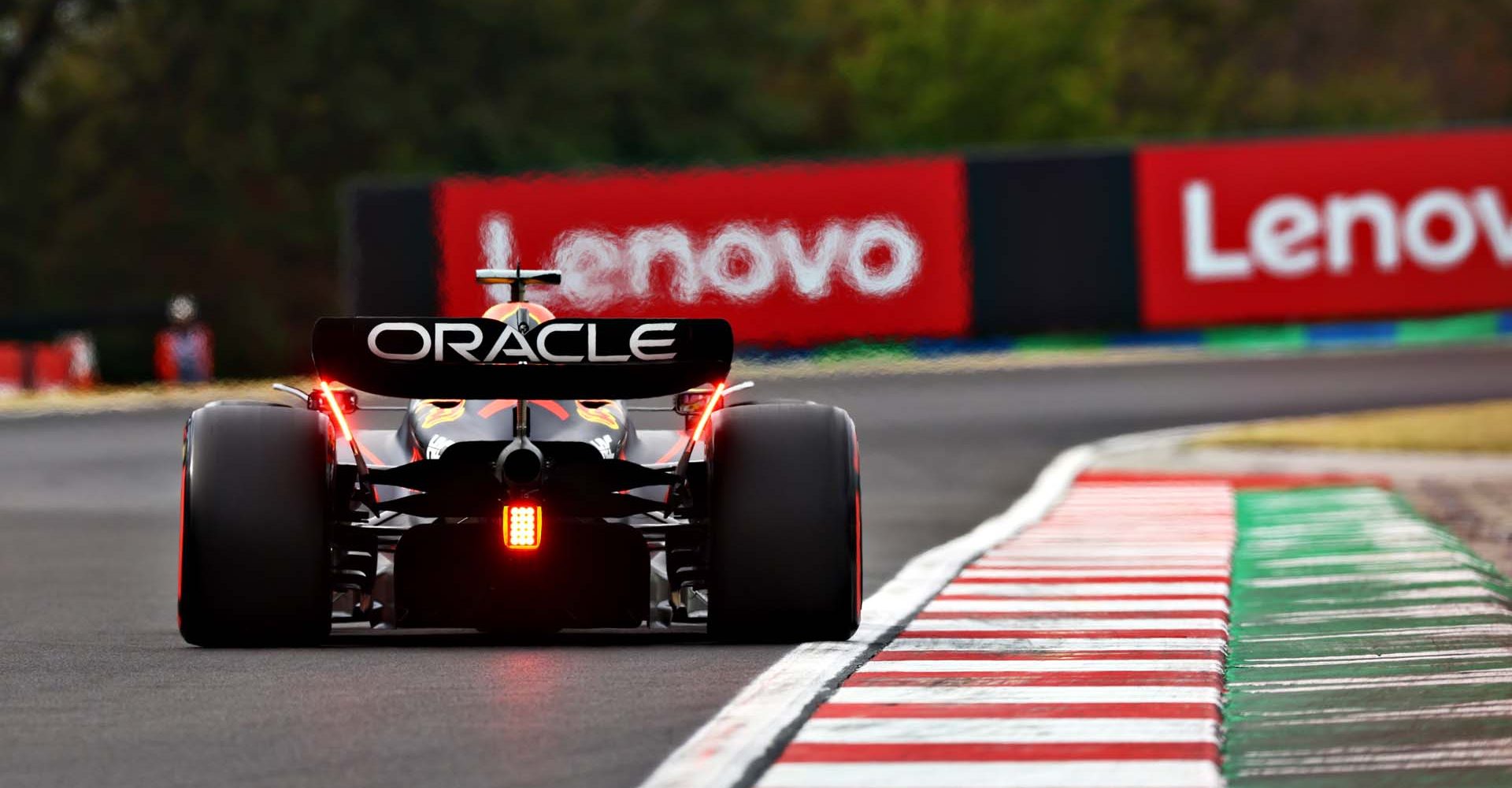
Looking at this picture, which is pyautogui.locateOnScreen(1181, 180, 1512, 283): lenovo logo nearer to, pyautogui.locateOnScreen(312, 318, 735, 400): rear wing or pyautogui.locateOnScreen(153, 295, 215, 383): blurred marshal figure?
pyautogui.locateOnScreen(153, 295, 215, 383): blurred marshal figure

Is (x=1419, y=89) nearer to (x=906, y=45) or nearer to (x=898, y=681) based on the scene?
(x=906, y=45)

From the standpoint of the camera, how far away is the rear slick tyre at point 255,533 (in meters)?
9.56

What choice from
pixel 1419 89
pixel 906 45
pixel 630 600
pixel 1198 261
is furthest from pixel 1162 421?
pixel 1419 89

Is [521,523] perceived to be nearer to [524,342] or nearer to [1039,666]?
[524,342]

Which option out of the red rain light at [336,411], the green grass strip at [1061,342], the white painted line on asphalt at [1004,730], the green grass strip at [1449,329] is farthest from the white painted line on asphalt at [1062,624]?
the green grass strip at [1449,329]

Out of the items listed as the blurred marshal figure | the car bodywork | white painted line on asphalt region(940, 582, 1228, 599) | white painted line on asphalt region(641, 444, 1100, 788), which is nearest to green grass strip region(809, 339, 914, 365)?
the blurred marshal figure

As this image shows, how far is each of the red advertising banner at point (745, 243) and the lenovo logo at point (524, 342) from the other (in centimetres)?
2413

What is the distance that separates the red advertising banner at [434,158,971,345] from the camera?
34.6 m

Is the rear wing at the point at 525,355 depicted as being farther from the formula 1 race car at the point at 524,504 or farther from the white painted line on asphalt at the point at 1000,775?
the white painted line on asphalt at the point at 1000,775

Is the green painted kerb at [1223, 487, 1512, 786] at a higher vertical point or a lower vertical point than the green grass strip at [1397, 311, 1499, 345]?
lower

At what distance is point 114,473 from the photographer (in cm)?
2502

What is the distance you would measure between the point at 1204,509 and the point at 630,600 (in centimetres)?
835

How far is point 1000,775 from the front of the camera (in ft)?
22.2

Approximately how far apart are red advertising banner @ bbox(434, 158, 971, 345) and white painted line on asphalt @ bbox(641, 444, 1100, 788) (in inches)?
780
